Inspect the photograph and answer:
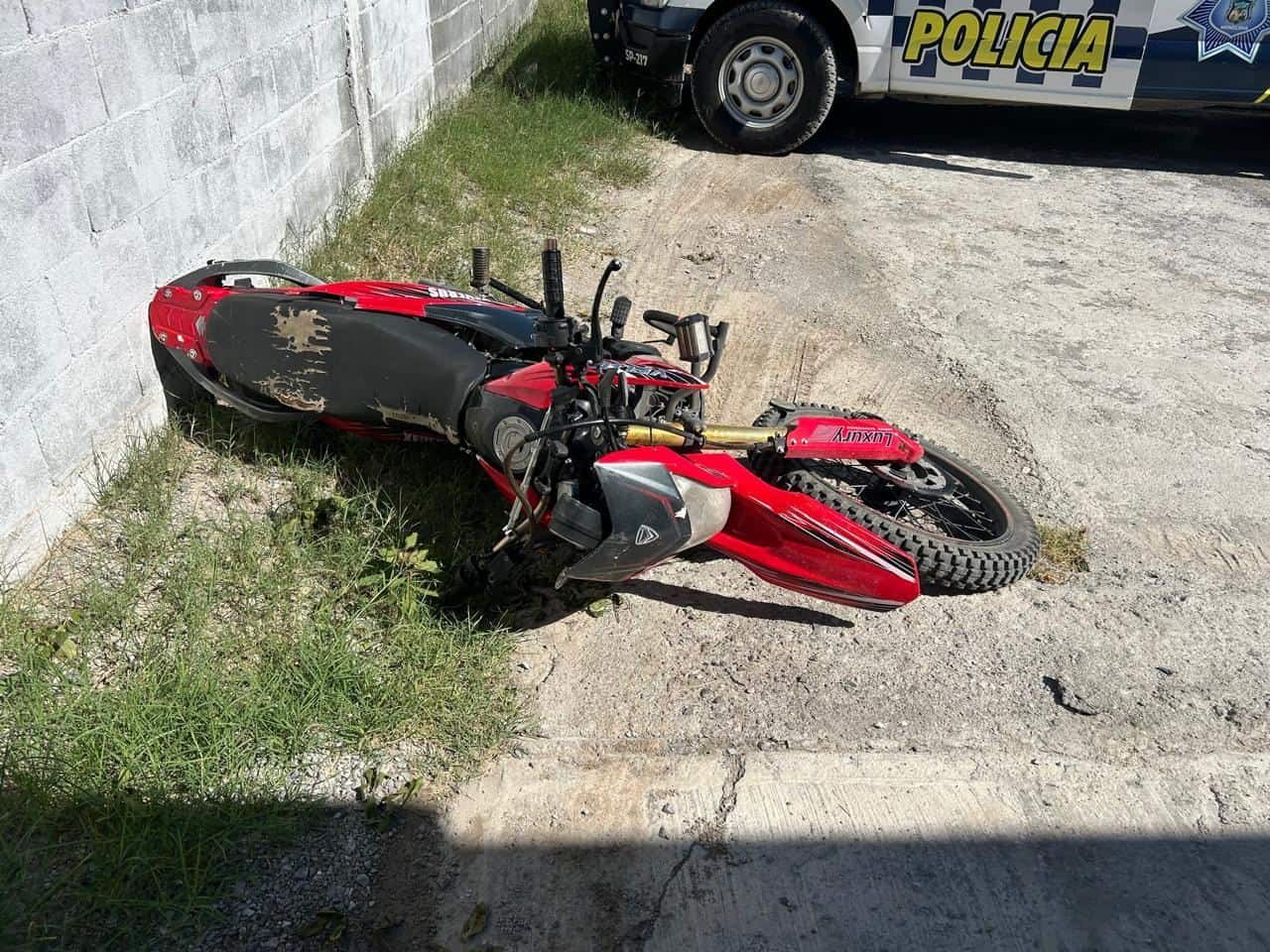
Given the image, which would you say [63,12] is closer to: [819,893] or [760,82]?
[819,893]

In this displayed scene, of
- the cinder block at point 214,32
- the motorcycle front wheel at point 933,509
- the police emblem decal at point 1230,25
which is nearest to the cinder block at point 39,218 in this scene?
the cinder block at point 214,32

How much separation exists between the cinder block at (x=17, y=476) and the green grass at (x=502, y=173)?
194cm

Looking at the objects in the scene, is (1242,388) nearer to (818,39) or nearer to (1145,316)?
(1145,316)

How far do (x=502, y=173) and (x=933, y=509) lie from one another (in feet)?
12.2

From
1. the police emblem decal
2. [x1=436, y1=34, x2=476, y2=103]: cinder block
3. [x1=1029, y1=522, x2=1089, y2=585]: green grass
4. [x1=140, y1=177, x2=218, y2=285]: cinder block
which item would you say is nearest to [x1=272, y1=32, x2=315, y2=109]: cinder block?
[x1=140, y1=177, x2=218, y2=285]: cinder block

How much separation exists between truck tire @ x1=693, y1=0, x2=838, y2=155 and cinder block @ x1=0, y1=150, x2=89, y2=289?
5.03m

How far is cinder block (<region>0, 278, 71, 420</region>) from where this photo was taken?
293 centimetres

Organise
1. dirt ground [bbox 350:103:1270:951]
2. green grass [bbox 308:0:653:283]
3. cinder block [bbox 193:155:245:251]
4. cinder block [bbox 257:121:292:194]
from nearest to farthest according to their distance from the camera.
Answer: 1. dirt ground [bbox 350:103:1270:951]
2. cinder block [bbox 193:155:245:251]
3. cinder block [bbox 257:121:292:194]
4. green grass [bbox 308:0:653:283]

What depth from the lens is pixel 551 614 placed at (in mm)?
3307

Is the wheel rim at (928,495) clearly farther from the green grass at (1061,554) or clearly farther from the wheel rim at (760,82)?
the wheel rim at (760,82)

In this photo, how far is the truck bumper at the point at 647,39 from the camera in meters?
7.13

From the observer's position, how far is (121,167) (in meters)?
3.37

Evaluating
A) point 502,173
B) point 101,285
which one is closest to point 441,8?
point 502,173

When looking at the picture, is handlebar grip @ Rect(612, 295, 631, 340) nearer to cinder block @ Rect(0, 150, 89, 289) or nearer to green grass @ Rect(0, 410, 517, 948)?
green grass @ Rect(0, 410, 517, 948)
